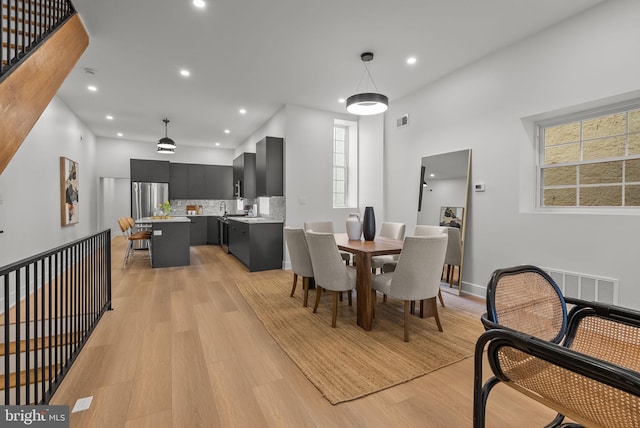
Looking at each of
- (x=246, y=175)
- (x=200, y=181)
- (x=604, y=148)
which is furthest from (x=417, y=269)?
(x=200, y=181)

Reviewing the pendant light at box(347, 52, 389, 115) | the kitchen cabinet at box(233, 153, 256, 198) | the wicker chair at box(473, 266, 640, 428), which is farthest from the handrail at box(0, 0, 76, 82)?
the kitchen cabinet at box(233, 153, 256, 198)

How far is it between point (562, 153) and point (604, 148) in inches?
14.2

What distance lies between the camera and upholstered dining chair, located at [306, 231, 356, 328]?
9.34ft

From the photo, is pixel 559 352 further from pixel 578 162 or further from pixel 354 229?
pixel 578 162

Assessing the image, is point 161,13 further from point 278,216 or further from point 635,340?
point 635,340

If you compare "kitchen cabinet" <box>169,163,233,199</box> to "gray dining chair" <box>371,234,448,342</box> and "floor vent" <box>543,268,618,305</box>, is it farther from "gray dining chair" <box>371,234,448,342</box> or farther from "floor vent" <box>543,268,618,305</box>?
"floor vent" <box>543,268,618,305</box>

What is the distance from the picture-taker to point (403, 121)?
5121mm

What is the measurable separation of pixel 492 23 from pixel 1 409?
4.75 m

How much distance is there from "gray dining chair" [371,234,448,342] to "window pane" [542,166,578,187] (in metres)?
1.86

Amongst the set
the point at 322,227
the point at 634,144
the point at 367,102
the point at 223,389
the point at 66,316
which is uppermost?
the point at 367,102

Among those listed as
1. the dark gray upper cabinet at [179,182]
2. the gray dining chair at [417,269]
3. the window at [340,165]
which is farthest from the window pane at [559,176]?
the dark gray upper cabinet at [179,182]

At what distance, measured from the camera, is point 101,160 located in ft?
26.9

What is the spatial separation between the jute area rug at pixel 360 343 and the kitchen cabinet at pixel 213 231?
5.22 m

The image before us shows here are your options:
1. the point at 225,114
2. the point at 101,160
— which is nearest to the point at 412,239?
the point at 225,114
